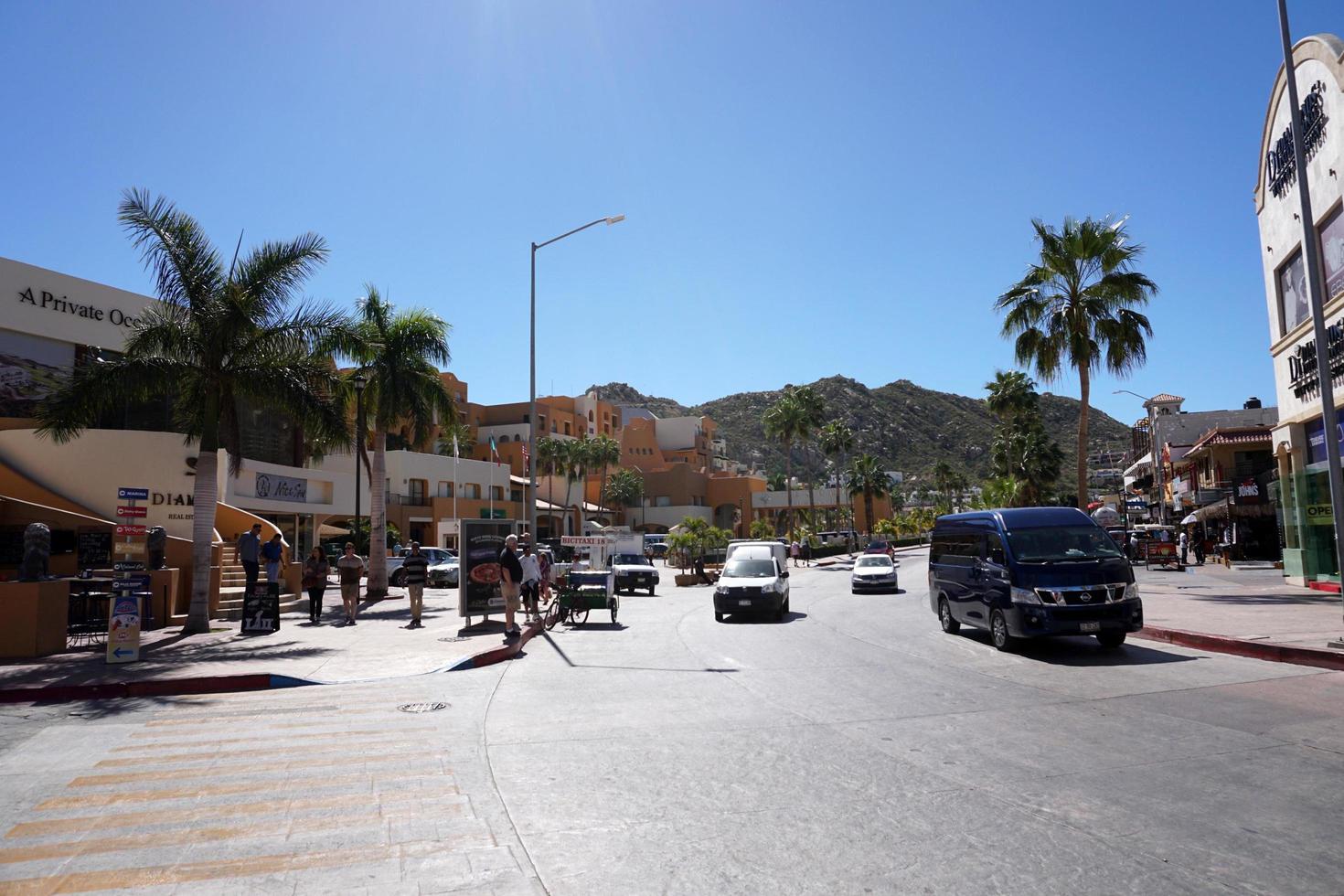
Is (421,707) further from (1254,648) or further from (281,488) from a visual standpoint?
(281,488)

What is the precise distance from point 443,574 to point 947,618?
25.7 metres

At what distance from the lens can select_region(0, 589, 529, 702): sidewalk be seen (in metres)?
12.3

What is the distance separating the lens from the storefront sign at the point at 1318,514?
23.5m

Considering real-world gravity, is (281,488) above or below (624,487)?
below

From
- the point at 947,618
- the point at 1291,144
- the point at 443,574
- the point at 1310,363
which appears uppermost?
the point at 1291,144

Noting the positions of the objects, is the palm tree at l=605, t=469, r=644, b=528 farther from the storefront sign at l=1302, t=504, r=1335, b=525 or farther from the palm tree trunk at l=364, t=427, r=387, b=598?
the storefront sign at l=1302, t=504, r=1335, b=525

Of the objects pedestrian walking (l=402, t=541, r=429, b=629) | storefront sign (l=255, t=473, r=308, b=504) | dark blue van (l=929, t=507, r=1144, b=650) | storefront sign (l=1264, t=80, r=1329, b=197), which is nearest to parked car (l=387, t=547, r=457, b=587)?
storefront sign (l=255, t=473, r=308, b=504)

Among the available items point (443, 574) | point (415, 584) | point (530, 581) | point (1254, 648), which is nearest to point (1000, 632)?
point (1254, 648)

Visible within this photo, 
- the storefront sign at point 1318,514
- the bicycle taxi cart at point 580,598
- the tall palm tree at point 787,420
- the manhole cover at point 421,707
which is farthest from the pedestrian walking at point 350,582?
the tall palm tree at point 787,420

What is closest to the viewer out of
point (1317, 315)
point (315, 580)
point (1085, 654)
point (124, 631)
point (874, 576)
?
point (124, 631)

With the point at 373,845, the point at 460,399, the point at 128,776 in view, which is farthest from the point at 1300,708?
the point at 460,399

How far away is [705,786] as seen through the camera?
6.66 metres

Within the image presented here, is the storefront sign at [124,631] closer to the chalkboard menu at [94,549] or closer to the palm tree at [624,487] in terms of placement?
the chalkboard menu at [94,549]

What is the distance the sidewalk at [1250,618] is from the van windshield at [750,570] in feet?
29.3
